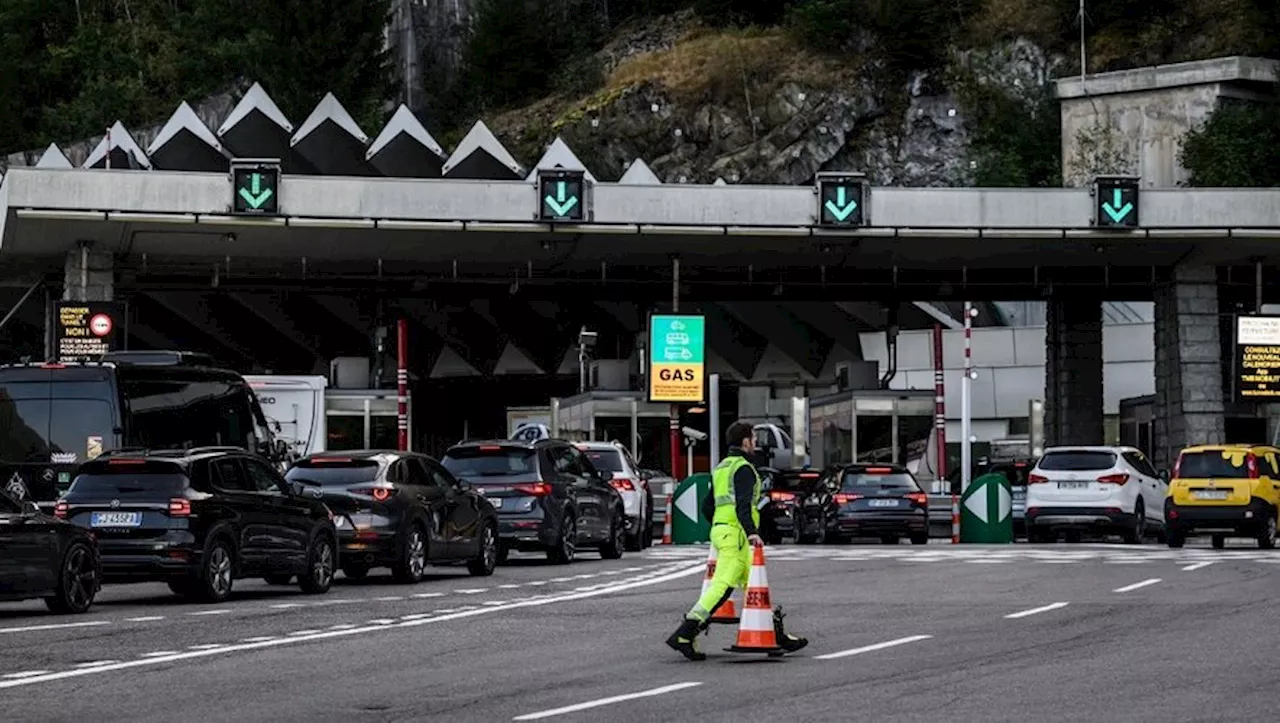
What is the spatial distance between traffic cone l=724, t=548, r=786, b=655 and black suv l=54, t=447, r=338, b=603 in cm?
840

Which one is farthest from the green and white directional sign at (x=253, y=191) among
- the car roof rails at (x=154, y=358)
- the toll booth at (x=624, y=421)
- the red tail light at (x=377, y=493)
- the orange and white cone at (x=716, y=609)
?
the orange and white cone at (x=716, y=609)

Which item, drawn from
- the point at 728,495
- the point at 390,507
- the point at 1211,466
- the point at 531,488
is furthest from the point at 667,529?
the point at 728,495

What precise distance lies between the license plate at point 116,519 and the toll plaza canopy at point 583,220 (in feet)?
86.1

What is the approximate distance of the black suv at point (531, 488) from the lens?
32.8 meters

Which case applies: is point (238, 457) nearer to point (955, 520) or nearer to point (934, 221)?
point (955, 520)

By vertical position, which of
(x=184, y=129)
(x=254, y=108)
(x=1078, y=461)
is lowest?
(x=1078, y=461)

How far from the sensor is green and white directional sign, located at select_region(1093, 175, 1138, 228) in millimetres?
52719

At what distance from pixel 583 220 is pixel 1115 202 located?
10950 mm

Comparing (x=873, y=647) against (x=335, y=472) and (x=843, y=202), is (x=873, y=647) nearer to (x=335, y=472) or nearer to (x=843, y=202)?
(x=335, y=472)

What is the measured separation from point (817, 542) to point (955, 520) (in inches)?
98.6

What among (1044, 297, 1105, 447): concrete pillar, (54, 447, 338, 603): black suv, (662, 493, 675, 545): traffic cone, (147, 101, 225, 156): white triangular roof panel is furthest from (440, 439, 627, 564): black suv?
(147, 101, 225, 156): white triangular roof panel

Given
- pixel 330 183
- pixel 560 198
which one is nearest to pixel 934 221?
pixel 560 198

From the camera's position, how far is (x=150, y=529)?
24.0 meters

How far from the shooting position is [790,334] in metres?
87.8
